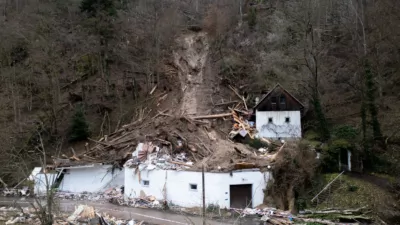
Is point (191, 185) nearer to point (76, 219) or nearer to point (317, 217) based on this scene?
point (76, 219)

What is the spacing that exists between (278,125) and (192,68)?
52.9 ft

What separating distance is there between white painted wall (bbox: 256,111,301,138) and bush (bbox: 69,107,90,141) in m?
15.9

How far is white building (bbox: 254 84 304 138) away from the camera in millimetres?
30125

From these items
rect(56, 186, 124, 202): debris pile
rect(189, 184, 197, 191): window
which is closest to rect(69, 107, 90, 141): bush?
rect(56, 186, 124, 202): debris pile

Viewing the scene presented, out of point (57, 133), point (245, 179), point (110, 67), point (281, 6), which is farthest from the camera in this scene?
point (281, 6)

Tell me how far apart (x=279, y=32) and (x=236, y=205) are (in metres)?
28.5

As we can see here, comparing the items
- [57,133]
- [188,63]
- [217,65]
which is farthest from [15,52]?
[217,65]

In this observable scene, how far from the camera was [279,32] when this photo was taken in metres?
44.3

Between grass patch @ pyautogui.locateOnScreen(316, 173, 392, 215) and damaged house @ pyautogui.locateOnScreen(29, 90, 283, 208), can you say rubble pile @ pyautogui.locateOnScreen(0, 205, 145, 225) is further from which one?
grass patch @ pyautogui.locateOnScreen(316, 173, 392, 215)

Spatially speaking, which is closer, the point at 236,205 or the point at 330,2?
the point at 236,205

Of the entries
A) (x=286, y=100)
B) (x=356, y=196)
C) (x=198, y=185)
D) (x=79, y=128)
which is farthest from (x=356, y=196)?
(x=79, y=128)

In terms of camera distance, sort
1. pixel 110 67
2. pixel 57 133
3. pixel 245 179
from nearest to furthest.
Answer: pixel 245 179, pixel 57 133, pixel 110 67

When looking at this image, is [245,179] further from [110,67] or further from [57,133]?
[110,67]

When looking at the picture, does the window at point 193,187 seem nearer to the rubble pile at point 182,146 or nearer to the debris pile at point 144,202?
the rubble pile at point 182,146
